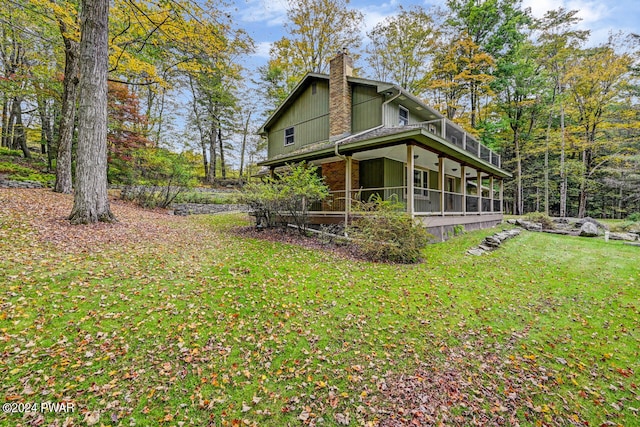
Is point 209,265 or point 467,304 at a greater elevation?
point 209,265

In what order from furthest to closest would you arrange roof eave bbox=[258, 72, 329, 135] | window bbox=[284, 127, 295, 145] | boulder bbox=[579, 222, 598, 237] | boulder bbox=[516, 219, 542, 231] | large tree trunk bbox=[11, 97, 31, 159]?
window bbox=[284, 127, 295, 145], boulder bbox=[516, 219, 542, 231], large tree trunk bbox=[11, 97, 31, 159], roof eave bbox=[258, 72, 329, 135], boulder bbox=[579, 222, 598, 237]

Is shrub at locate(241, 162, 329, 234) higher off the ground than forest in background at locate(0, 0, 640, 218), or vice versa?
forest in background at locate(0, 0, 640, 218)

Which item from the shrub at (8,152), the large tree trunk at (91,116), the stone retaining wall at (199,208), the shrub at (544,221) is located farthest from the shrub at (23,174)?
the shrub at (544,221)

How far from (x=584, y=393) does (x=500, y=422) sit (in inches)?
51.1

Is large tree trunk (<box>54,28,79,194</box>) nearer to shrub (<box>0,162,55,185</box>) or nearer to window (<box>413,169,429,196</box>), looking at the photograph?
shrub (<box>0,162,55,185</box>)

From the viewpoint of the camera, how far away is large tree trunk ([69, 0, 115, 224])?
692 centimetres

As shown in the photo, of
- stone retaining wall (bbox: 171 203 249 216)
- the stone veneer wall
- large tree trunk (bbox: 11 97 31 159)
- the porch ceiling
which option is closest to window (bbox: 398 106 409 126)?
the porch ceiling

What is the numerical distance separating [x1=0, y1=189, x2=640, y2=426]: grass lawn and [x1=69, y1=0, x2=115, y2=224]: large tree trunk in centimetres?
74

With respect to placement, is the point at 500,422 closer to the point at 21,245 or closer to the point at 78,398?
the point at 78,398

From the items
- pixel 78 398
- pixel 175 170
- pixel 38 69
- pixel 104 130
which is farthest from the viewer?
pixel 175 170

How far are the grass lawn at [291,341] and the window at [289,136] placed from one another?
1062 cm

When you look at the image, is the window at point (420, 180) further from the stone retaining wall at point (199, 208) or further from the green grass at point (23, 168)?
the green grass at point (23, 168)

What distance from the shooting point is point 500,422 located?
2746 mm

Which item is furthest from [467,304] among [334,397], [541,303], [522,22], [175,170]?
[522,22]
